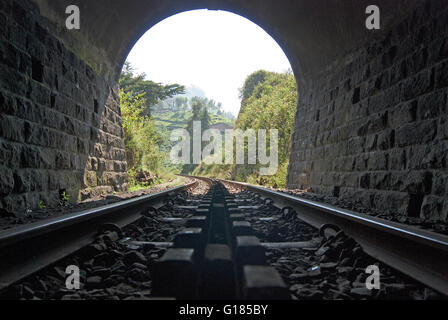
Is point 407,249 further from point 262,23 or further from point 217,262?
point 262,23

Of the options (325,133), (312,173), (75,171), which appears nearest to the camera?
(75,171)

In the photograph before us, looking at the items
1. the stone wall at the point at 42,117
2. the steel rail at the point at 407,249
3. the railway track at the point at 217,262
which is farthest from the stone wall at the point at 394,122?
the stone wall at the point at 42,117

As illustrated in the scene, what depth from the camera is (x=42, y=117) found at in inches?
184

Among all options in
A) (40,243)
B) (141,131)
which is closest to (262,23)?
(141,131)

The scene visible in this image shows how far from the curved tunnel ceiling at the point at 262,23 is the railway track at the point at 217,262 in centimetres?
387

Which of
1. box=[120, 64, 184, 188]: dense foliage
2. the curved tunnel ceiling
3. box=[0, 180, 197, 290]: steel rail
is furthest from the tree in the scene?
box=[0, 180, 197, 290]: steel rail

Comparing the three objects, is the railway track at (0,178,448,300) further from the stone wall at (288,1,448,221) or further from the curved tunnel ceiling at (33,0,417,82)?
the curved tunnel ceiling at (33,0,417,82)

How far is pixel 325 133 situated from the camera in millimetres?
7516

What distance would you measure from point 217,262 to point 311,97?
8.38 meters

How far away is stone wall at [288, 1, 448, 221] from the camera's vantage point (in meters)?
3.68

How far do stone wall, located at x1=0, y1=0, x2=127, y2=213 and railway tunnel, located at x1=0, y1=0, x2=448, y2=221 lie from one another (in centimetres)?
2
